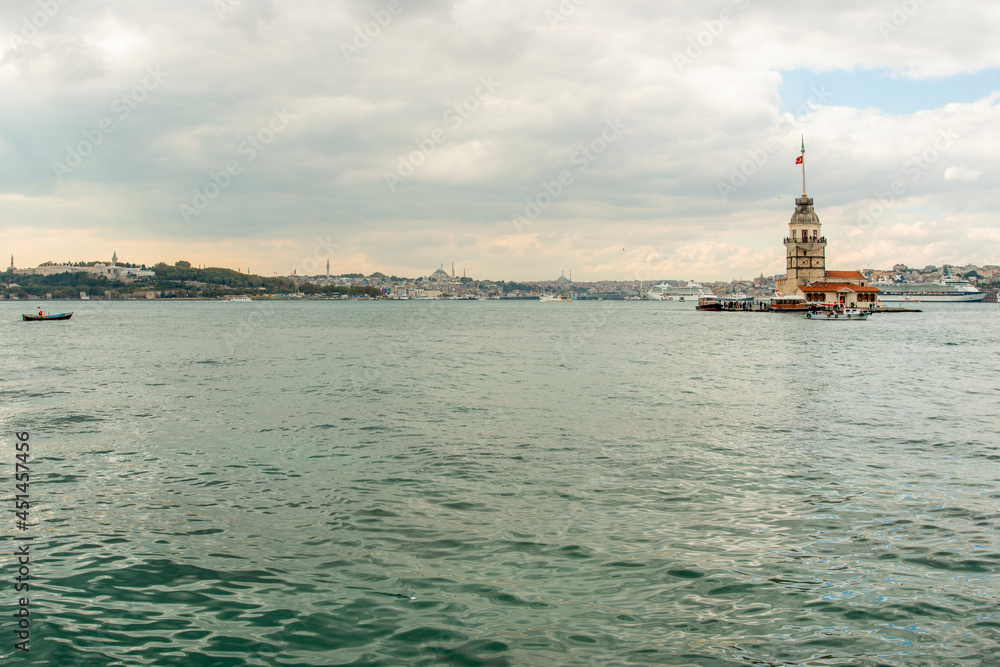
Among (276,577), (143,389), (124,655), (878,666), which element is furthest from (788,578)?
(143,389)

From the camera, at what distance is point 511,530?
9852 millimetres

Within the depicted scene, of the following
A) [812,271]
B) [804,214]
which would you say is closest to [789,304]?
[812,271]

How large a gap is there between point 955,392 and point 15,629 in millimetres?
29055

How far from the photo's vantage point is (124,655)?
254 inches

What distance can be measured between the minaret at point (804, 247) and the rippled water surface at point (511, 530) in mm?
116095

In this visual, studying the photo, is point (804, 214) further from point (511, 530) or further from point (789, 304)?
point (511, 530)

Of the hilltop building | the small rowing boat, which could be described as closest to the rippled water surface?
the small rowing boat

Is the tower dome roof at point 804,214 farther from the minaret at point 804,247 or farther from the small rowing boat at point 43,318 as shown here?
the small rowing boat at point 43,318

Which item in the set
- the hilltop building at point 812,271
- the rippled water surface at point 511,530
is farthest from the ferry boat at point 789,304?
the rippled water surface at point 511,530

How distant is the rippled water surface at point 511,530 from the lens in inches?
265

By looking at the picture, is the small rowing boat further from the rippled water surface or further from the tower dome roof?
the tower dome roof

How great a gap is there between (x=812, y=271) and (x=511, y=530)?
13637 centimetres

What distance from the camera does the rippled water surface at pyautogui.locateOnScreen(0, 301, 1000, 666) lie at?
6.74 meters

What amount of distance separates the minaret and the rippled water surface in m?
116
